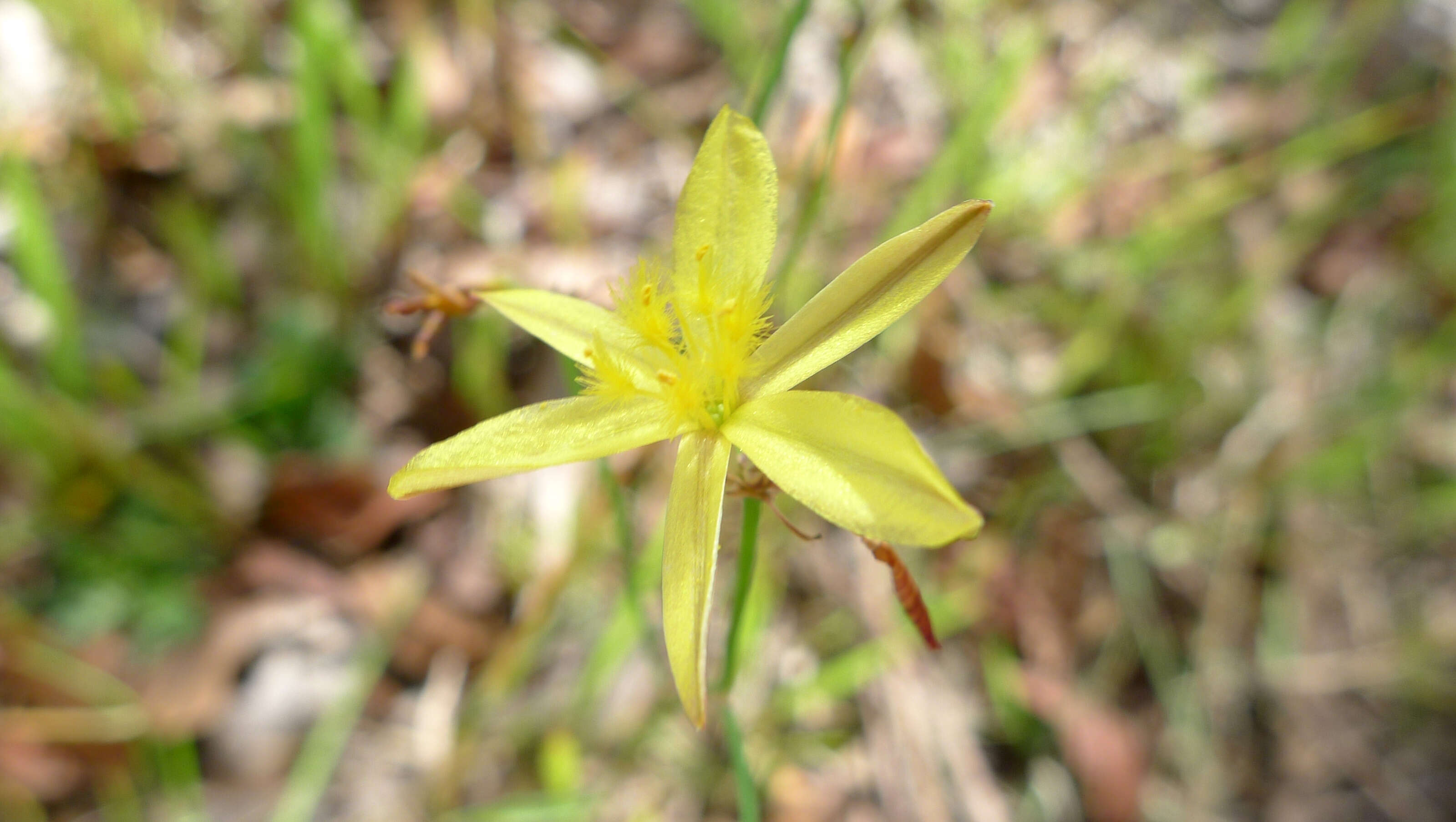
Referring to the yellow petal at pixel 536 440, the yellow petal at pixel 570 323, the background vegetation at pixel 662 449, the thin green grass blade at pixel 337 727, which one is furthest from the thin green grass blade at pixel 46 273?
the yellow petal at pixel 536 440

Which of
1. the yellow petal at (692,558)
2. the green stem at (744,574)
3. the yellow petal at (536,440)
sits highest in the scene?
the yellow petal at (536,440)

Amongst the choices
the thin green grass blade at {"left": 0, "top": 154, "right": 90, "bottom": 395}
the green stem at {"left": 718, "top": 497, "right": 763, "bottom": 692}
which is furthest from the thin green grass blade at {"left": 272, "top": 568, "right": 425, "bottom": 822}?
the green stem at {"left": 718, "top": 497, "right": 763, "bottom": 692}

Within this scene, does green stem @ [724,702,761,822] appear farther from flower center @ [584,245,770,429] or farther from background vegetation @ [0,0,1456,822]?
background vegetation @ [0,0,1456,822]

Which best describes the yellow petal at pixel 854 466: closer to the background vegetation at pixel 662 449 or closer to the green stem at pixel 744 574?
the green stem at pixel 744 574

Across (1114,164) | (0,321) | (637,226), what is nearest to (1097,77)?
(1114,164)

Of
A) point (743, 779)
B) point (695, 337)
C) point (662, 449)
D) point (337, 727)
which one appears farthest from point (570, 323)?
point (337, 727)

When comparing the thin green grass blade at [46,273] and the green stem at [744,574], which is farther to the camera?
the thin green grass blade at [46,273]

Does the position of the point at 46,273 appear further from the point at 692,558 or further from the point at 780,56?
the point at 692,558
